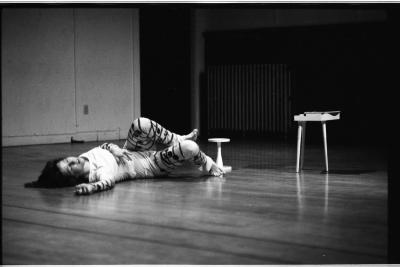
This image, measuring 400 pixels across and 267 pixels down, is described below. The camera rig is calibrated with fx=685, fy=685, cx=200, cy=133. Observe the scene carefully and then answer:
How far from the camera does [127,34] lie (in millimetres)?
9570

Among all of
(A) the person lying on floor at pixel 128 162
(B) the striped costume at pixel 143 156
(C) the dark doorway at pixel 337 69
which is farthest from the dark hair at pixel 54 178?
(C) the dark doorway at pixel 337 69

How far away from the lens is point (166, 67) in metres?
10.5

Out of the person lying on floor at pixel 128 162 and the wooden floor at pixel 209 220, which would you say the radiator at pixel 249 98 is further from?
the person lying on floor at pixel 128 162

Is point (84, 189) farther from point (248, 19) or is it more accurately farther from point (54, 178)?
point (248, 19)

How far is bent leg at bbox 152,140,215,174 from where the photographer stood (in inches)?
178

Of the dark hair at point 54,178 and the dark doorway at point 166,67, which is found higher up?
the dark doorway at point 166,67

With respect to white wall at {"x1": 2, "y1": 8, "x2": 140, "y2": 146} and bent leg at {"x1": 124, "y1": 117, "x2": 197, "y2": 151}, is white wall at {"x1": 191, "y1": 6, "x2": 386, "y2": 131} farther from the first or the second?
bent leg at {"x1": 124, "y1": 117, "x2": 197, "y2": 151}

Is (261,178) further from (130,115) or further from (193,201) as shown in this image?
(130,115)

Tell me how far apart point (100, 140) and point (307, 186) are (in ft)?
16.9

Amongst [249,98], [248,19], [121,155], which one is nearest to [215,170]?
[121,155]

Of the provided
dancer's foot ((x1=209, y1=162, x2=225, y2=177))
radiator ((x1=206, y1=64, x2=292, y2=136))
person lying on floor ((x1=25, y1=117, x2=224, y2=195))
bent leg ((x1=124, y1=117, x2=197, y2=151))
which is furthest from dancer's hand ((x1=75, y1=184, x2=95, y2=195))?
radiator ((x1=206, y1=64, x2=292, y2=136))

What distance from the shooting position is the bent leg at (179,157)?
4.52 metres

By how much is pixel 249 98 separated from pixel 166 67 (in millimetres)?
1490

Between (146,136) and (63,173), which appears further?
(146,136)
